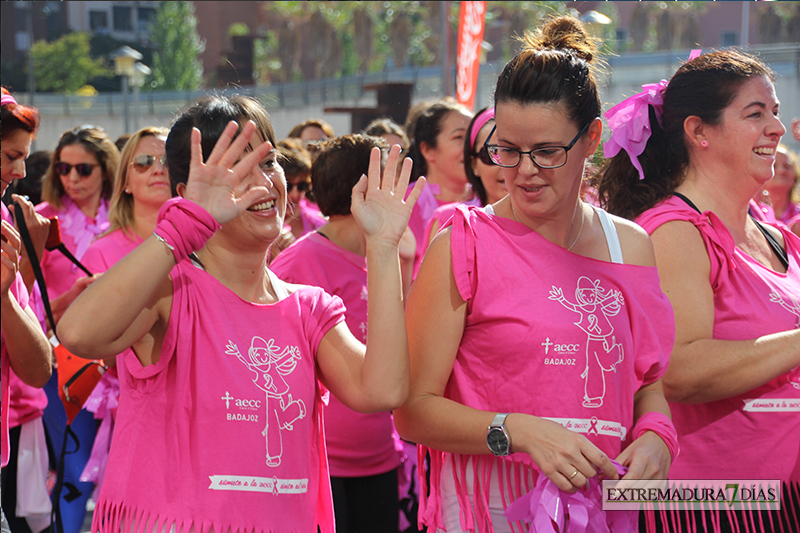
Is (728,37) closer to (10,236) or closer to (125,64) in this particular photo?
(125,64)

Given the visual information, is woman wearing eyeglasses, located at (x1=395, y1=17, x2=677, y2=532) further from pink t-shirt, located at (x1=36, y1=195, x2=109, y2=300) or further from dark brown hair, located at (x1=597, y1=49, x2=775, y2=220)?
pink t-shirt, located at (x1=36, y1=195, x2=109, y2=300)

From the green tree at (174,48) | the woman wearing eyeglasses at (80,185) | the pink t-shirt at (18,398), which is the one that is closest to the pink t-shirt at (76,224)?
the woman wearing eyeglasses at (80,185)

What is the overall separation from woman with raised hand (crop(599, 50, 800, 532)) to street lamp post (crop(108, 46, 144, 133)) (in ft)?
28.4

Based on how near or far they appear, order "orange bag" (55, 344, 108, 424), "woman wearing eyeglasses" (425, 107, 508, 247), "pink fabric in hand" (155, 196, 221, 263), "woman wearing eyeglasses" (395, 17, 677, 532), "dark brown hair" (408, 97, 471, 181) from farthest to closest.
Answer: "dark brown hair" (408, 97, 471, 181)
"woman wearing eyeglasses" (425, 107, 508, 247)
"orange bag" (55, 344, 108, 424)
"woman wearing eyeglasses" (395, 17, 677, 532)
"pink fabric in hand" (155, 196, 221, 263)

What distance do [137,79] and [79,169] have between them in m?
6.42

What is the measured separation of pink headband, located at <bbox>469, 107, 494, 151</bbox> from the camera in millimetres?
3723

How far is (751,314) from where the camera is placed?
2.24 metres

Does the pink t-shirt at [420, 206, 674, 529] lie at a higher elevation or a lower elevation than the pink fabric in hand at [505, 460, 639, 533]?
higher

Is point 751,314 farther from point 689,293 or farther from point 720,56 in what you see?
point 720,56

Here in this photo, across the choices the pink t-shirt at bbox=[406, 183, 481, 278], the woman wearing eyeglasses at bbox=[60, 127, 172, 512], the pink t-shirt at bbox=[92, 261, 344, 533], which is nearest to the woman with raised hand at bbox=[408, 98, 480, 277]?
the pink t-shirt at bbox=[406, 183, 481, 278]

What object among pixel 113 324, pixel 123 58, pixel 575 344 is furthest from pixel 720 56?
pixel 123 58

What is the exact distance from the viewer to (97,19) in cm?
848

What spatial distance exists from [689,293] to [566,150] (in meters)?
0.68

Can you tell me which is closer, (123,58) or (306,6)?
(123,58)
